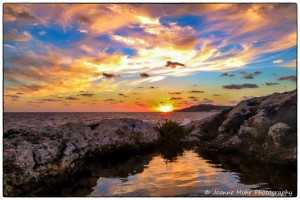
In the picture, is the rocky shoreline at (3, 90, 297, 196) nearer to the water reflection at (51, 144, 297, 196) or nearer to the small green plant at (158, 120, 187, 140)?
the small green plant at (158, 120, 187, 140)

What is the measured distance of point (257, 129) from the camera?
54.7 ft

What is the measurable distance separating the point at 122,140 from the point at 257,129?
7.12 m

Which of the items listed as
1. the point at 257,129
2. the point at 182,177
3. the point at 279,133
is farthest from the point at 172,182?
the point at 257,129

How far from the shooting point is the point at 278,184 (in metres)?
10.8

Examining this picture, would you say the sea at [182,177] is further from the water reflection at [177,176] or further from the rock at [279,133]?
the rock at [279,133]

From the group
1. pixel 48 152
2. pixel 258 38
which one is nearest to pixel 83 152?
pixel 48 152

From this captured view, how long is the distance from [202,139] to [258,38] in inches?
362

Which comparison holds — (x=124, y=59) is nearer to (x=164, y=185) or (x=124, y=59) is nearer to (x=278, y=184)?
(x=164, y=185)

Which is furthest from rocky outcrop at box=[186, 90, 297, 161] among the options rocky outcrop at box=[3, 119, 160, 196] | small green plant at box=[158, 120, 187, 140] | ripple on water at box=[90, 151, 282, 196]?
rocky outcrop at box=[3, 119, 160, 196]

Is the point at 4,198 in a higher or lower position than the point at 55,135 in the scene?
lower

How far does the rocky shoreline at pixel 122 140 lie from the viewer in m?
10.4

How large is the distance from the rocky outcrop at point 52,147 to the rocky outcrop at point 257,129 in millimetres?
4764

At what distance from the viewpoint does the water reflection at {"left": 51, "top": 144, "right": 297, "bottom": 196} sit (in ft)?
34.4

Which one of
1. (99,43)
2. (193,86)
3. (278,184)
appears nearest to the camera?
(278,184)
